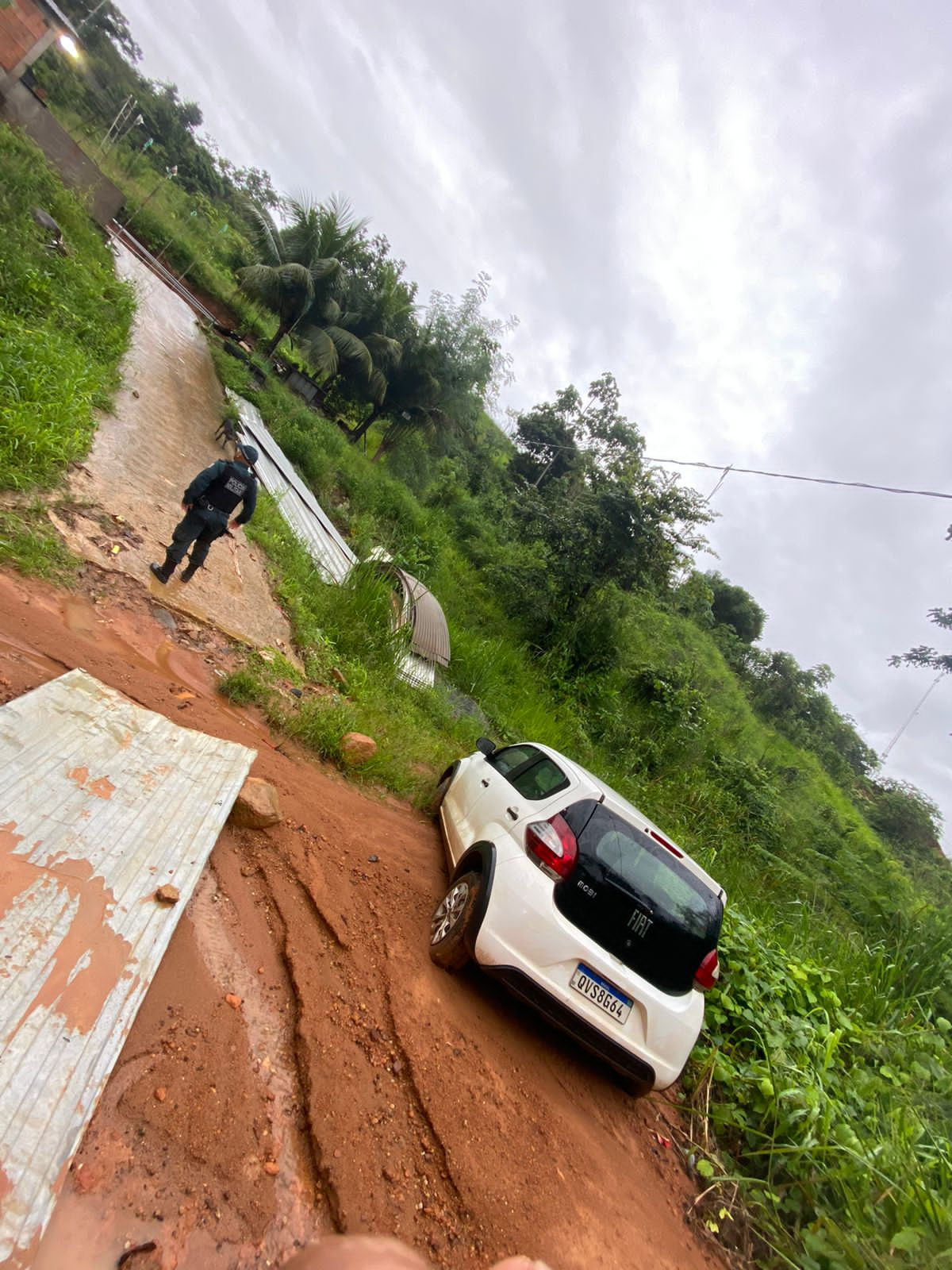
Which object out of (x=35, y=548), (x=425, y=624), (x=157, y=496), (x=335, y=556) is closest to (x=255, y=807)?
(x=35, y=548)

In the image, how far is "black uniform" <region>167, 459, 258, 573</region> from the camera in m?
5.12

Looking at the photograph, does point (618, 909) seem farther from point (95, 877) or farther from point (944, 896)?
point (944, 896)

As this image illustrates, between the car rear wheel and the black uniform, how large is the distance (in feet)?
12.8

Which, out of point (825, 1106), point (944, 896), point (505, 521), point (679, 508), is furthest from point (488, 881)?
point (505, 521)

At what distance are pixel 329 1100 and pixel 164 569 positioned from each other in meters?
4.49

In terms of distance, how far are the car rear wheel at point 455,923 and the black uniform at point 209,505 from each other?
3913mm

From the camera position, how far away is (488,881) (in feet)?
9.46

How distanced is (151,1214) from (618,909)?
2.07m

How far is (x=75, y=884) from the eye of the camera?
1974 mm

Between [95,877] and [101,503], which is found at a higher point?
[101,503]

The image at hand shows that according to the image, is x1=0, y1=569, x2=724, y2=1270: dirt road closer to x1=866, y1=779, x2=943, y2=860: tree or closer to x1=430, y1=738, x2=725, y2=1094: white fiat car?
x1=430, y1=738, x2=725, y2=1094: white fiat car

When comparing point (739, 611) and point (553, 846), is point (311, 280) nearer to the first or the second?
point (553, 846)

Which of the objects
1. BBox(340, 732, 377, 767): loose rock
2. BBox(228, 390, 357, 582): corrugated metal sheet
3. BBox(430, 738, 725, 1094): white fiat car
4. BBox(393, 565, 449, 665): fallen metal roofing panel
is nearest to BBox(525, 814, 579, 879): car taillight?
BBox(430, 738, 725, 1094): white fiat car

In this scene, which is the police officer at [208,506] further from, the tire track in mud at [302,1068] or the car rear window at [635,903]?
the car rear window at [635,903]
